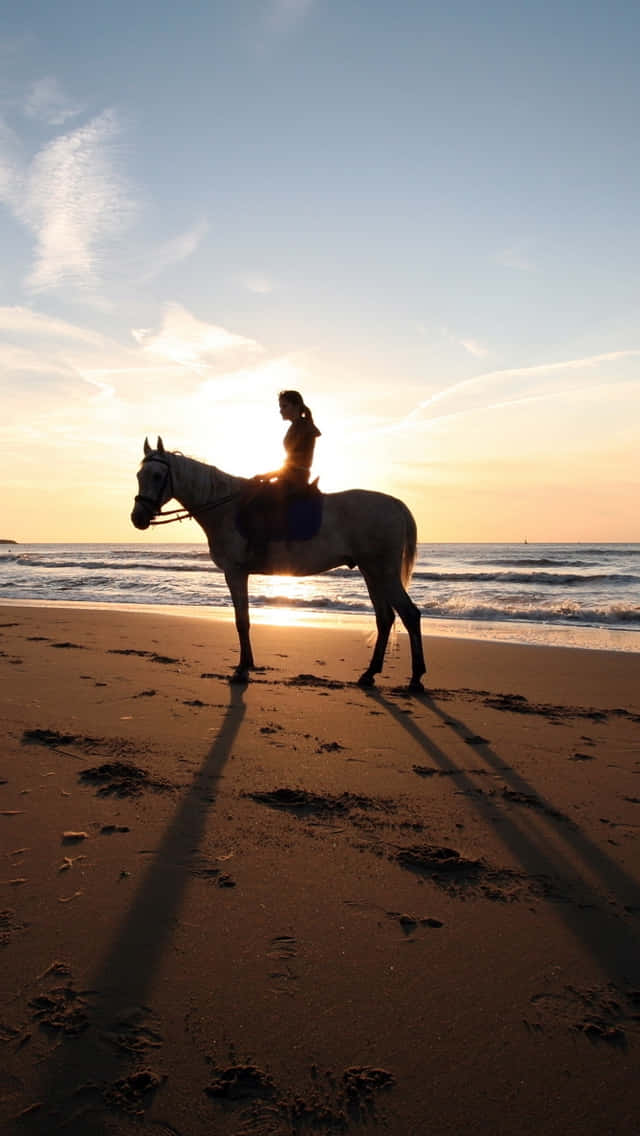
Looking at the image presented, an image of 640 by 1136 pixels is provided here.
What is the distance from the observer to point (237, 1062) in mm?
1504

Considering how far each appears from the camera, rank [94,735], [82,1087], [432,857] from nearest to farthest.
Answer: [82,1087] < [432,857] < [94,735]

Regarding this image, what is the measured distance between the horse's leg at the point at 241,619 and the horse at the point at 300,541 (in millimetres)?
11

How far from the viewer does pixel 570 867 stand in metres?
2.59

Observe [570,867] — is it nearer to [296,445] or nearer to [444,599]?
[296,445]

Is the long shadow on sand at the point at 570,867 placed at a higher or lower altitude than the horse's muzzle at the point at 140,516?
lower

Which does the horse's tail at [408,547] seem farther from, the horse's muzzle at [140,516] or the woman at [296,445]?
the horse's muzzle at [140,516]

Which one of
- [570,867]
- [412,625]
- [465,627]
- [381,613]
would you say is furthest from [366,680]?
[465,627]

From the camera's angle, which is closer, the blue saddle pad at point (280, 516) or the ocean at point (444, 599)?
the blue saddle pad at point (280, 516)

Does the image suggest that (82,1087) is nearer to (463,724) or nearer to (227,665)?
(463,724)

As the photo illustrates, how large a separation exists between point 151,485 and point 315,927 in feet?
17.9

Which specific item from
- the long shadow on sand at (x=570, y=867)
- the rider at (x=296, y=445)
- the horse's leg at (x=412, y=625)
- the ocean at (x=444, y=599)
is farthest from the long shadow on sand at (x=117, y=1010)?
the ocean at (x=444, y=599)

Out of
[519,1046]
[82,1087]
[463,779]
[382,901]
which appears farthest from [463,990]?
[463,779]

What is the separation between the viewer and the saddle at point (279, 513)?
6953mm

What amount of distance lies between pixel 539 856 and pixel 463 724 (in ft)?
7.56
